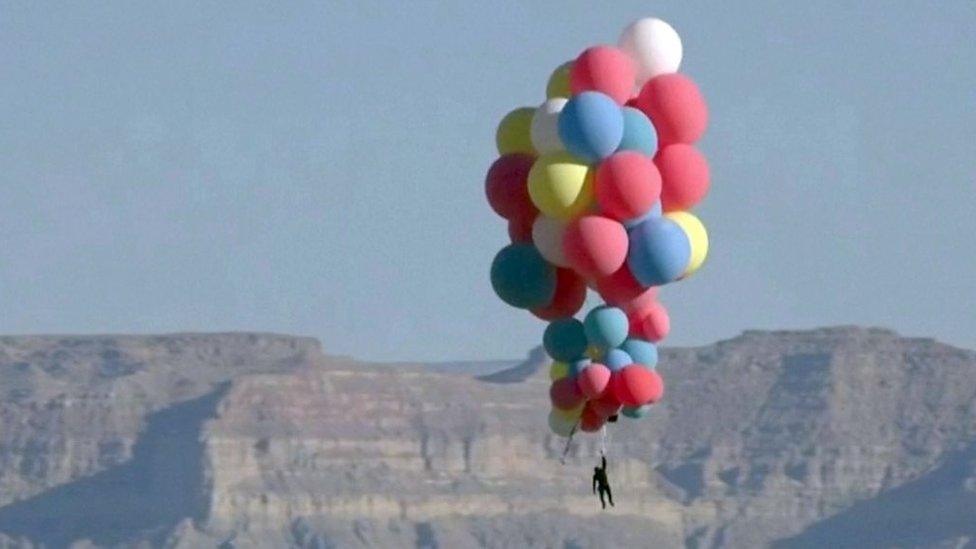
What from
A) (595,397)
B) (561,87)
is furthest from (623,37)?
(595,397)

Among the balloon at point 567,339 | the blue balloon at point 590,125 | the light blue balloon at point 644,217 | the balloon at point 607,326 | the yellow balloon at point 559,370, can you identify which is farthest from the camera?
the yellow balloon at point 559,370

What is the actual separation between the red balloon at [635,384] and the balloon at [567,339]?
950 millimetres

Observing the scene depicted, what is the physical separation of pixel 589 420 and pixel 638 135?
4785 mm

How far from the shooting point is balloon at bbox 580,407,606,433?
5653cm

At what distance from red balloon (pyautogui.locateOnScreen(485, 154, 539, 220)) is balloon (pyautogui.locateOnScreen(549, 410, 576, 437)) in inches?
124

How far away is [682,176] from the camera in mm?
54500

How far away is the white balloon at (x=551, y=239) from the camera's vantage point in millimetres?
54500

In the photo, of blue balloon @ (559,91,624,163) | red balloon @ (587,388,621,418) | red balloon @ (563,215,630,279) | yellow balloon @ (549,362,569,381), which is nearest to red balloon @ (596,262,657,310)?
red balloon @ (563,215,630,279)

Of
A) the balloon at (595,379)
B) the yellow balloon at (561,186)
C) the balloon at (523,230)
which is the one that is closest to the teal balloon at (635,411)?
the balloon at (595,379)

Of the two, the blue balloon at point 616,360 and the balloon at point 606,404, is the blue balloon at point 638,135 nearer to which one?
the blue balloon at point 616,360

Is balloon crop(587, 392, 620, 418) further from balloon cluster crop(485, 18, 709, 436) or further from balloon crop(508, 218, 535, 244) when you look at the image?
balloon crop(508, 218, 535, 244)

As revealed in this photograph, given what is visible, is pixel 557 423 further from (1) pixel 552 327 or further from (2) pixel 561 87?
(2) pixel 561 87

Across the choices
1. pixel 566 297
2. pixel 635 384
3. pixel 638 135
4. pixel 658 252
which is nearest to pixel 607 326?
pixel 635 384

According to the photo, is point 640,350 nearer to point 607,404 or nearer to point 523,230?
point 607,404
